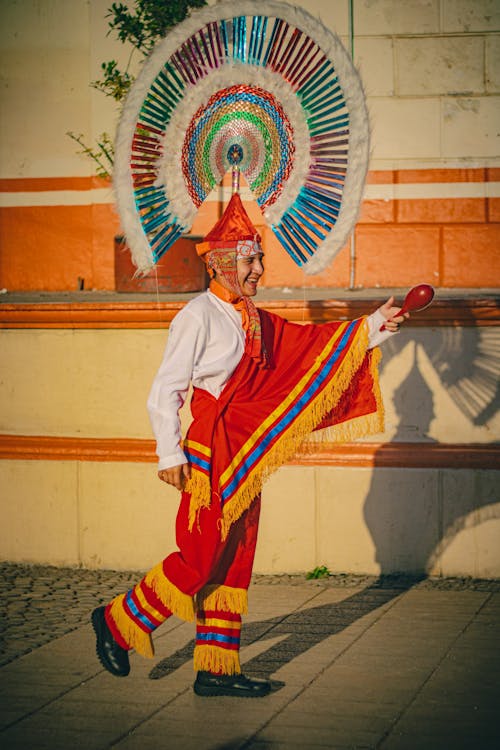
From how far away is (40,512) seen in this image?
706 centimetres

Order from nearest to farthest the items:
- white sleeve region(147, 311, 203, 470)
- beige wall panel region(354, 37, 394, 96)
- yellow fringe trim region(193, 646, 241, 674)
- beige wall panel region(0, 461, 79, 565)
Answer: white sleeve region(147, 311, 203, 470) < yellow fringe trim region(193, 646, 241, 674) < beige wall panel region(0, 461, 79, 565) < beige wall panel region(354, 37, 394, 96)

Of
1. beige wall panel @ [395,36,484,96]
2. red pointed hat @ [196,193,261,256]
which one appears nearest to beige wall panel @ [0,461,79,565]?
red pointed hat @ [196,193,261,256]

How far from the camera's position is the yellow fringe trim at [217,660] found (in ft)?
15.4

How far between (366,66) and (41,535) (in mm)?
4942

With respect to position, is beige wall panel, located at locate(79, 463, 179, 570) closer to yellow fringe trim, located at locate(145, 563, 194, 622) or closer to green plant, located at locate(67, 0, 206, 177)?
yellow fringe trim, located at locate(145, 563, 194, 622)

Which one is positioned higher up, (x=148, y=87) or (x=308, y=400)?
(x=148, y=87)

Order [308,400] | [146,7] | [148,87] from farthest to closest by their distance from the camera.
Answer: [146,7], [308,400], [148,87]

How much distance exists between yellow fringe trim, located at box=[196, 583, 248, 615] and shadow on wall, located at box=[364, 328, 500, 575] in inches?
79.8

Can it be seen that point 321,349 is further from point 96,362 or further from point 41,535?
point 41,535

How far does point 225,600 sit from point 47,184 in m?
6.23

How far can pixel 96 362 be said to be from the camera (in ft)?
23.1

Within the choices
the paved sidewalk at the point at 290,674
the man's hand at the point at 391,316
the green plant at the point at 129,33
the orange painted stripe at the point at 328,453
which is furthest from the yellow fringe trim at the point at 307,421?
the green plant at the point at 129,33

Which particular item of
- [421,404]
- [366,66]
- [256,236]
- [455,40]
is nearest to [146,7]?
[366,66]

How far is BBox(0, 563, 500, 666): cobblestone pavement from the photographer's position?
582 centimetres
